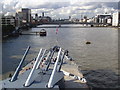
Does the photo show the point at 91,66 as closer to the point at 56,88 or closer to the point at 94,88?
the point at 94,88

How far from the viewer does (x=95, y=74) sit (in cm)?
1211

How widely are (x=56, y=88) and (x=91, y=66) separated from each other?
28.4 ft

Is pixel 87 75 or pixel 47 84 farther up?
pixel 47 84

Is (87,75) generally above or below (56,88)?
below

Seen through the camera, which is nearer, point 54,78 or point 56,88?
point 56,88

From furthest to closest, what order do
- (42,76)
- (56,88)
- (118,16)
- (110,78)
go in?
(118,16) < (110,78) < (42,76) < (56,88)

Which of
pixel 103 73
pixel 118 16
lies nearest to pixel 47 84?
pixel 103 73

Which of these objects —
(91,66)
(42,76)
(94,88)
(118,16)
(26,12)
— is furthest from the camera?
(26,12)

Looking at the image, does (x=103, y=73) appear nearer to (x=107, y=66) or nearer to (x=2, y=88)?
(x=107, y=66)

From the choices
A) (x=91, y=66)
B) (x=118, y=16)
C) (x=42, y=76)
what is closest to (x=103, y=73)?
(x=91, y=66)

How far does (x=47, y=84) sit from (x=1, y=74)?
6.72 meters

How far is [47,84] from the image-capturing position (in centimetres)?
588

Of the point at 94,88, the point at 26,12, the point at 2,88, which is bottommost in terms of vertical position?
the point at 94,88

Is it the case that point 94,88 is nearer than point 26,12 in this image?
Yes
